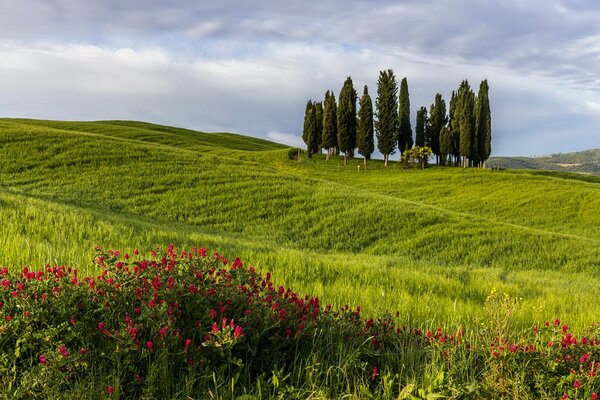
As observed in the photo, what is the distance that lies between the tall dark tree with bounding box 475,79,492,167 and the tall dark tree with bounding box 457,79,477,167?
4.17 ft

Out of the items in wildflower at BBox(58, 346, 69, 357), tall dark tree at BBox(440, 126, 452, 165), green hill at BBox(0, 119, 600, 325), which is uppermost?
tall dark tree at BBox(440, 126, 452, 165)

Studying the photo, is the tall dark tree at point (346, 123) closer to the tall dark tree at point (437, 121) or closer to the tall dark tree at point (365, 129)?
the tall dark tree at point (365, 129)

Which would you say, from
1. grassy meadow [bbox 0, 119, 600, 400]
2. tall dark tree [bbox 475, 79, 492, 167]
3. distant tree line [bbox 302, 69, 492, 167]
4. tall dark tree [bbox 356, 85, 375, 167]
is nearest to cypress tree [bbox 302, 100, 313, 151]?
distant tree line [bbox 302, 69, 492, 167]

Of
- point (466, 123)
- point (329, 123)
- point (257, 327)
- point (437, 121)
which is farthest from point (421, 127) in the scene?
point (257, 327)

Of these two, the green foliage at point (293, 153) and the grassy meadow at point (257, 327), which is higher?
the green foliage at point (293, 153)

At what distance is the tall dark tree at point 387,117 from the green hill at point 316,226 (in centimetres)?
2405

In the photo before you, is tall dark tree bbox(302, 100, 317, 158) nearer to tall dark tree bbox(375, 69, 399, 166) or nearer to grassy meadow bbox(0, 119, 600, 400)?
tall dark tree bbox(375, 69, 399, 166)

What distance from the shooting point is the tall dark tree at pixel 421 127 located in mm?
85438

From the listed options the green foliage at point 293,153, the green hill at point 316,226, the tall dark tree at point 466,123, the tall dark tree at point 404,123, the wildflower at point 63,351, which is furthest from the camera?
the tall dark tree at point 404,123

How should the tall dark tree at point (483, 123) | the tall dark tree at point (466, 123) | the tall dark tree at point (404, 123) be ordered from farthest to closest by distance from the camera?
the tall dark tree at point (404, 123) → the tall dark tree at point (483, 123) → the tall dark tree at point (466, 123)

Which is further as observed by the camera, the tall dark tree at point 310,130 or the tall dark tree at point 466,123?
the tall dark tree at point 310,130

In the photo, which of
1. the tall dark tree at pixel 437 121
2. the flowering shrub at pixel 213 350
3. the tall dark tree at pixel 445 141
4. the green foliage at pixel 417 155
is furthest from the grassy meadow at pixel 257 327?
the tall dark tree at pixel 437 121

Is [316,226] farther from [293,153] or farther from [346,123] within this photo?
[293,153]

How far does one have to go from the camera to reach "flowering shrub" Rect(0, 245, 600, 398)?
2.69 m
